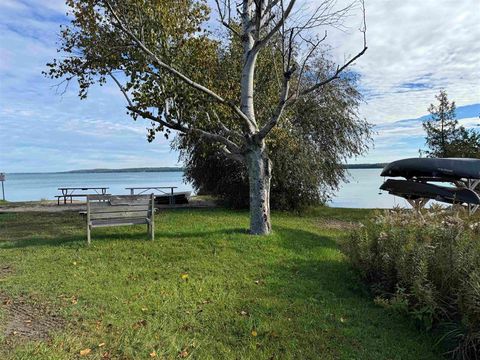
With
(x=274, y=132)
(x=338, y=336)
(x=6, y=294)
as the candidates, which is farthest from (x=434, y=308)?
(x=274, y=132)

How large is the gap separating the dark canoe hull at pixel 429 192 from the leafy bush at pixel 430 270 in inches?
186

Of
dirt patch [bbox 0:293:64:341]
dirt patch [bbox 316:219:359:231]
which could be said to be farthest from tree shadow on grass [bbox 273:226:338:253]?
dirt patch [bbox 0:293:64:341]

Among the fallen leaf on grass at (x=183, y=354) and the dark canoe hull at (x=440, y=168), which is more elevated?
the dark canoe hull at (x=440, y=168)

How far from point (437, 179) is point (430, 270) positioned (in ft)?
23.8

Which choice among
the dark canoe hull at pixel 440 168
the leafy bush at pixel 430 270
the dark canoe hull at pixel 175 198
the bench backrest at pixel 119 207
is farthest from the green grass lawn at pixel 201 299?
the dark canoe hull at pixel 175 198

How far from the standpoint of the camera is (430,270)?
4234 millimetres

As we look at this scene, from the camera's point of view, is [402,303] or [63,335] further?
[402,303]

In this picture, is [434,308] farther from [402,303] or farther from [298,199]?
[298,199]

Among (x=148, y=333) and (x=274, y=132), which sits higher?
(x=274, y=132)

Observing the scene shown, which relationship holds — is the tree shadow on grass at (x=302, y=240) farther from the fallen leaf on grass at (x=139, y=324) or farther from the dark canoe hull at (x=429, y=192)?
the fallen leaf on grass at (x=139, y=324)

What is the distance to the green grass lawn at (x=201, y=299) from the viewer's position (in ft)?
11.6

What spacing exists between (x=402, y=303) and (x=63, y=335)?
3.45 meters

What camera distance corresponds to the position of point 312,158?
48.5 ft

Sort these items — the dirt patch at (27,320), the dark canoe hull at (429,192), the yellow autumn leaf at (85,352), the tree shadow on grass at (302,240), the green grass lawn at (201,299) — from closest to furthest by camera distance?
the yellow autumn leaf at (85,352) → the green grass lawn at (201,299) → the dirt patch at (27,320) → the tree shadow on grass at (302,240) → the dark canoe hull at (429,192)
